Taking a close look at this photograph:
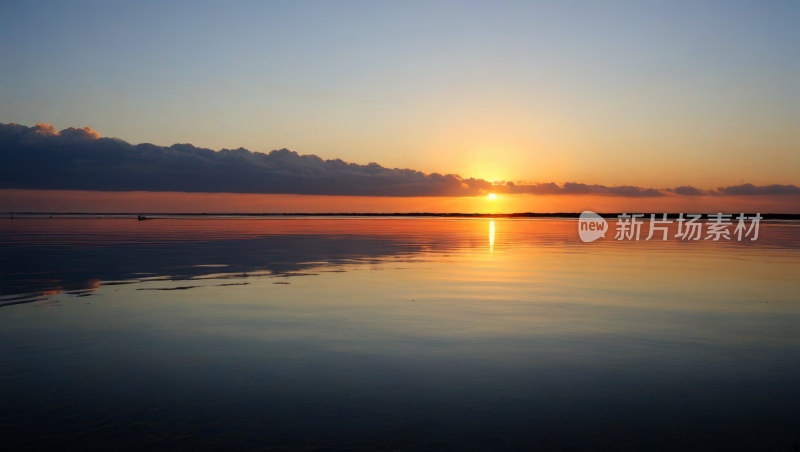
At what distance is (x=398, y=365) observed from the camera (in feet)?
30.5

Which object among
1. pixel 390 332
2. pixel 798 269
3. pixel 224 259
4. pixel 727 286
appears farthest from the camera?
pixel 224 259

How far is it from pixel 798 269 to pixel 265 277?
74.7 ft

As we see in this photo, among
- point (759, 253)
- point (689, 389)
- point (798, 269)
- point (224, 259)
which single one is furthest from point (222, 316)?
point (759, 253)

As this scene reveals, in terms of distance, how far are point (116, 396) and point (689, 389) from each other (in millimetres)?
8064

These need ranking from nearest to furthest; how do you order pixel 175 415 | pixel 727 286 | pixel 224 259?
pixel 175 415
pixel 727 286
pixel 224 259

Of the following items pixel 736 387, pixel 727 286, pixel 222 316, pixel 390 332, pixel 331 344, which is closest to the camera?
pixel 736 387

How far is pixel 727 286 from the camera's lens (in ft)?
63.0

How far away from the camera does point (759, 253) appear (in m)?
34.1

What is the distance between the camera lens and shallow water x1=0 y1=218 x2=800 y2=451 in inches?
258

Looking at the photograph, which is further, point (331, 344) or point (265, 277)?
point (265, 277)

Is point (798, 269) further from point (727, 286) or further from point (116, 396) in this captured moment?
point (116, 396)

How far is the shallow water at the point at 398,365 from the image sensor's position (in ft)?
21.5

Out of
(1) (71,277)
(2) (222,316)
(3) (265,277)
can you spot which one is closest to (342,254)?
Answer: (3) (265,277)

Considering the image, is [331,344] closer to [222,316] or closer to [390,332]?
[390,332]
